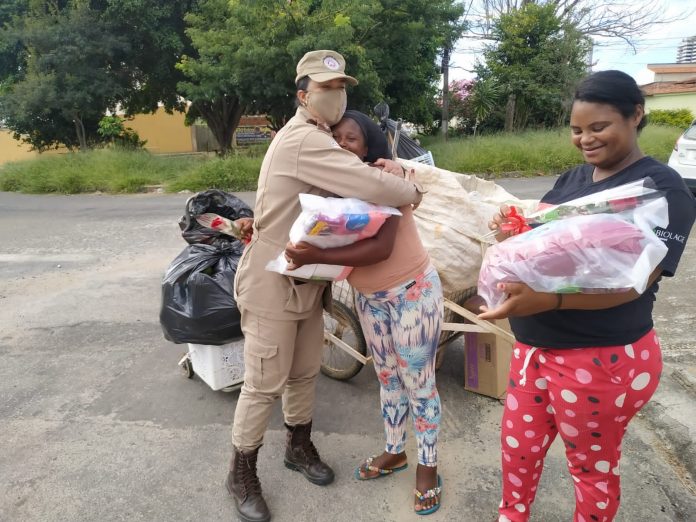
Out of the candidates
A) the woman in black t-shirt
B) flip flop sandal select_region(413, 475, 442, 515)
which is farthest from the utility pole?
the woman in black t-shirt

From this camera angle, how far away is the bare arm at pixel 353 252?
5.87 feet

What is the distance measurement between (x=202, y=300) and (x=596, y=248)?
2.09 meters

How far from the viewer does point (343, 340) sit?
133 inches

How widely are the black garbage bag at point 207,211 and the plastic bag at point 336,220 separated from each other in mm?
1196

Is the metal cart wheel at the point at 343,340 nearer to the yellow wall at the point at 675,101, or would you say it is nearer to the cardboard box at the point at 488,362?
the cardboard box at the point at 488,362

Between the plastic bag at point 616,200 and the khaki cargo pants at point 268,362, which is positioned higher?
the plastic bag at point 616,200

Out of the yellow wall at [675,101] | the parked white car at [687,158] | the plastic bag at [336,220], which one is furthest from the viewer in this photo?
the yellow wall at [675,101]

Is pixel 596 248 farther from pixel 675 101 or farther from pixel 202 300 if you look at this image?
pixel 675 101

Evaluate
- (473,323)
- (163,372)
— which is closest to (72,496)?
(163,372)

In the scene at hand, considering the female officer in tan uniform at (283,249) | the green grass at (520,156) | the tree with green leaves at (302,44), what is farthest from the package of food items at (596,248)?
the tree with green leaves at (302,44)

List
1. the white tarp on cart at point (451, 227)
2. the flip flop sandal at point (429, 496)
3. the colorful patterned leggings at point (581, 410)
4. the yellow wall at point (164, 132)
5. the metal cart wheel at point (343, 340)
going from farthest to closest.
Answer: the yellow wall at point (164, 132)
the metal cart wheel at point (343, 340)
the white tarp on cart at point (451, 227)
the flip flop sandal at point (429, 496)
the colorful patterned leggings at point (581, 410)

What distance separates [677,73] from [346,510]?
41034mm

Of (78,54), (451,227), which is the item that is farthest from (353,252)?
(78,54)

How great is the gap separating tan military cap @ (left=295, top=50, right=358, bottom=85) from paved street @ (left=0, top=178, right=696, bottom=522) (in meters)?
1.81
